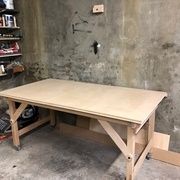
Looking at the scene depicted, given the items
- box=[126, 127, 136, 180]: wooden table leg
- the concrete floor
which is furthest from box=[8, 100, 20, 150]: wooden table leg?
box=[126, 127, 136, 180]: wooden table leg

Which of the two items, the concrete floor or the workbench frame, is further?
the concrete floor

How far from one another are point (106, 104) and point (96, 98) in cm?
22

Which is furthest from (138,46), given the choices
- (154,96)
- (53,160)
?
(53,160)

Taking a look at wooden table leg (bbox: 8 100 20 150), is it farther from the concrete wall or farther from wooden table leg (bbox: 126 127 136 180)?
wooden table leg (bbox: 126 127 136 180)

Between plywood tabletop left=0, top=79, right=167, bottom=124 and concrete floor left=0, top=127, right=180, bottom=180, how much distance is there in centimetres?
80

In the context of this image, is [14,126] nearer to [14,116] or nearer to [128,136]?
[14,116]

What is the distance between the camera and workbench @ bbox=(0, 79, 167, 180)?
1.77 metres

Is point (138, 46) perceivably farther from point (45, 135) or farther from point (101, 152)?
point (45, 135)

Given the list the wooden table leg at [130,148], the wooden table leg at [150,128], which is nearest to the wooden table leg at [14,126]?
the wooden table leg at [130,148]

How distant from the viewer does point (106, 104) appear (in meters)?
2.00

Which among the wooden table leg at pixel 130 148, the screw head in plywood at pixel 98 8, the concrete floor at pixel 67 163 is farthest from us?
the screw head in plywood at pixel 98 8

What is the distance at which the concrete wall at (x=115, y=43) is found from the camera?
224 centimetres

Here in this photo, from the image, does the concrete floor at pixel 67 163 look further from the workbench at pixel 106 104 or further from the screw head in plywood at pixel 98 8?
the screw head in plywood at pixel 98 8

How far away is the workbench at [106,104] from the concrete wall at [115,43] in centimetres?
17
